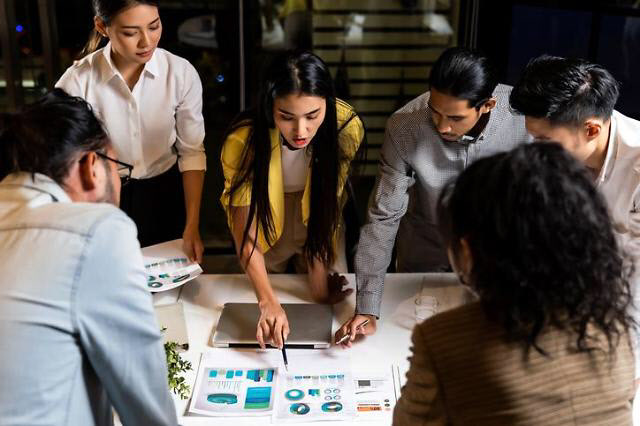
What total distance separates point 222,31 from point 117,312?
2557mm

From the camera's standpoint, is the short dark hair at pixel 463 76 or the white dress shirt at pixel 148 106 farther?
the white dress shirt at pixel 148 106

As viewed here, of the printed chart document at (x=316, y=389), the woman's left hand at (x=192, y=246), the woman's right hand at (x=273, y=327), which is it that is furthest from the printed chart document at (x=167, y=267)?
the printed chart document at (x=316, y=389)

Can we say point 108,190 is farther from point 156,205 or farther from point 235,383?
point 156,205

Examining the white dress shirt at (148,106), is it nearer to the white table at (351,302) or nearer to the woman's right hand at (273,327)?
the white table at (351,302)

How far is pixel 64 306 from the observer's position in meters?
1.04

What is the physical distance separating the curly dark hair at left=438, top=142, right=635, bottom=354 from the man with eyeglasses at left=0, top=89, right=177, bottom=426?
0.50 meters

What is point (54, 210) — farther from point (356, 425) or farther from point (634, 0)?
point (634, 0)

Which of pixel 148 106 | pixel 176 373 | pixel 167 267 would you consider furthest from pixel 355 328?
pixel 148 106

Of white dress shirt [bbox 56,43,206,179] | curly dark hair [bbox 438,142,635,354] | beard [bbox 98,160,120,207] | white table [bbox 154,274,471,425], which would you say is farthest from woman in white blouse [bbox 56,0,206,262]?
curly dark hair [bbox 438,142,635,354]

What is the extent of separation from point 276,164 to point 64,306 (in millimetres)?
939

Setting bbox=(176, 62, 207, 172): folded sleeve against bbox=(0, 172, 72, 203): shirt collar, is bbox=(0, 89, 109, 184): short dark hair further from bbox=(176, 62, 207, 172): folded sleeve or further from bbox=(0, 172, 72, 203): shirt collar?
bbox=(176, 62, 207, 172): folded sleeve

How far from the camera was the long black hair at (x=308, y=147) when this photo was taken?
1753 mm

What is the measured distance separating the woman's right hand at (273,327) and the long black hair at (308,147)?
24 centimetres

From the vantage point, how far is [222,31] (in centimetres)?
343
